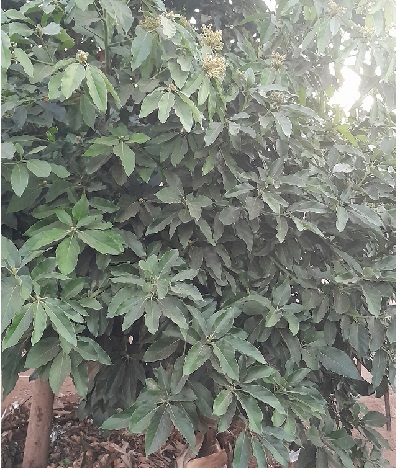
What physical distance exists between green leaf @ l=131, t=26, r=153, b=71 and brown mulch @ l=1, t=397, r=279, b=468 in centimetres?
139

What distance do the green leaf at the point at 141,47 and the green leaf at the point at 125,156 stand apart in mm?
171

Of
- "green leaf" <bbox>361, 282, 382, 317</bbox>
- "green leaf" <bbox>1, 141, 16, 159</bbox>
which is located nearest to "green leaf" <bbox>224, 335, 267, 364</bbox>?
"green leaf" <bbox>361, 282, 382, 317</bbox>

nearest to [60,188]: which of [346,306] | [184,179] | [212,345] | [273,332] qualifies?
[184,179]

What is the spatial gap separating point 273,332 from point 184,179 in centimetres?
45

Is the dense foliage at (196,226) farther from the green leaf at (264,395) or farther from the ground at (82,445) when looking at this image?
the ground at (82,445)

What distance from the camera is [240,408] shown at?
3.35ft

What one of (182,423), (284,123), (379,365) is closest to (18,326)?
(182,423)

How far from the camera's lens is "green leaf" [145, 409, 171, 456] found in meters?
0.93

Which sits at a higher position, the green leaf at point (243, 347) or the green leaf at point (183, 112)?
the green leaf at point (183, 112)

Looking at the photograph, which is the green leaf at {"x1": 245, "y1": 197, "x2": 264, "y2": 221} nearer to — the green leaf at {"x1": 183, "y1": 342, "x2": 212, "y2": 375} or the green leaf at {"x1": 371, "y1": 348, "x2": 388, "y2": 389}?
the green leaf at {"x1": 183, "y1": 342, "x2": 212, "y2": 375}

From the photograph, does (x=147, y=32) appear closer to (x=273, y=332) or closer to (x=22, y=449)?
(x=273, y=332)

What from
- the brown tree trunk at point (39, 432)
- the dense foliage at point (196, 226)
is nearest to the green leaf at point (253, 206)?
the dense foliage at point (196, 226)

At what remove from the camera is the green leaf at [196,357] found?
919 millimetres

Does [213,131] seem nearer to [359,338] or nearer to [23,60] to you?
[23,60]
